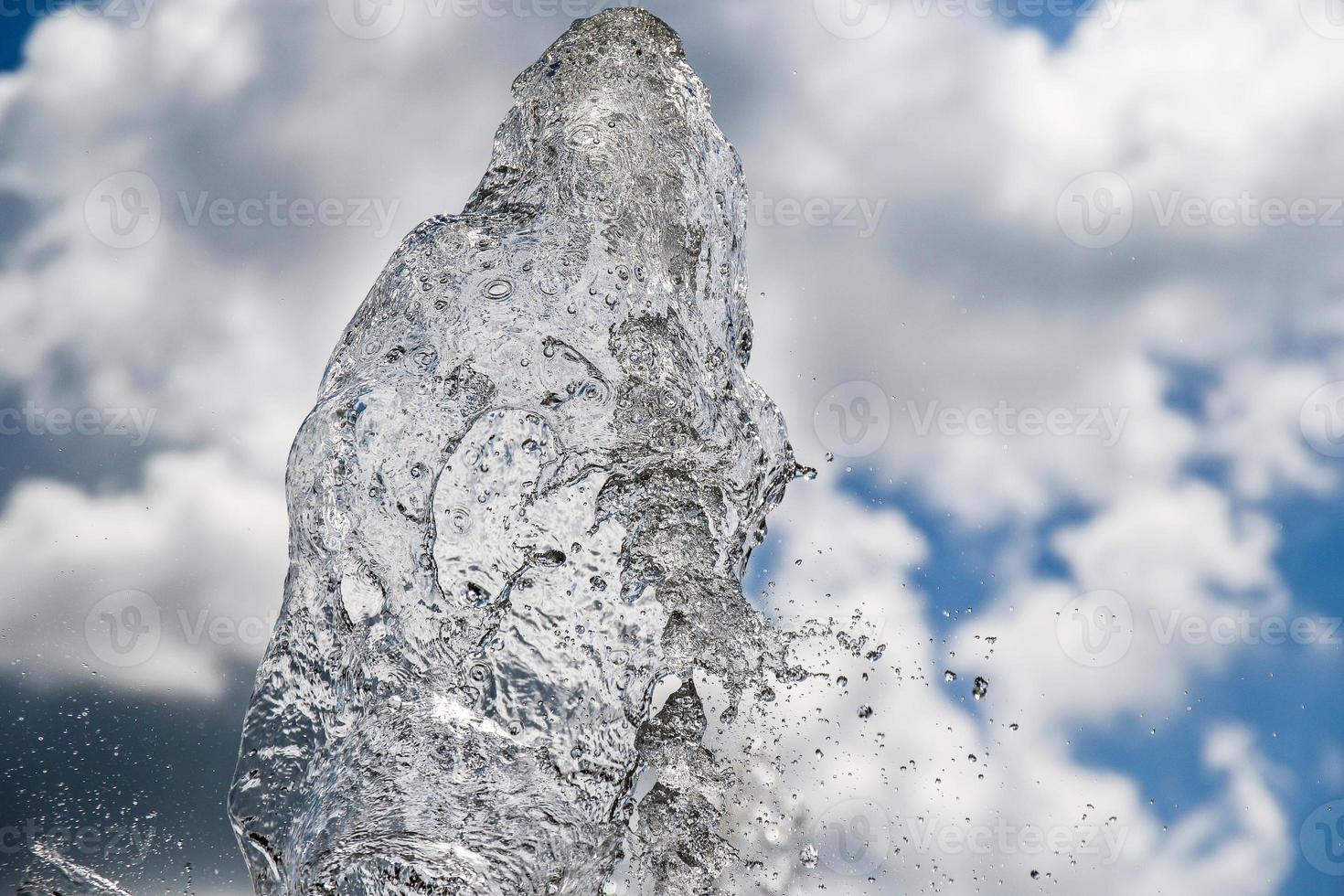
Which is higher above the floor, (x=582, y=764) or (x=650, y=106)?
(x=650, y=106)

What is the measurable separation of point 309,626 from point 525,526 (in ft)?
3.65

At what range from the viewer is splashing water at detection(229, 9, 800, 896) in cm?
429

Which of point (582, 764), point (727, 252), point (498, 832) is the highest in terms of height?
point (727, 252)

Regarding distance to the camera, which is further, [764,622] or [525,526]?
[764,622]

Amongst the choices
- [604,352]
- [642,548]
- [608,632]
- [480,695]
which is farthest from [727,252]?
[480,695]

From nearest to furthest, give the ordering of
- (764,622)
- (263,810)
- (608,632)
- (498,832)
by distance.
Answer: (498,832) < (263,810) < (608,632) < (764,622)

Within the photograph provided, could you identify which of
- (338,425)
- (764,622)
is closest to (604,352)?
(338,425)

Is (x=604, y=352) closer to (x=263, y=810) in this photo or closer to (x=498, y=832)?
(x=498, y=832)

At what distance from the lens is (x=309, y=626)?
4625 mm

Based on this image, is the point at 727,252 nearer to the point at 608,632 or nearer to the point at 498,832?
the point at 608,632

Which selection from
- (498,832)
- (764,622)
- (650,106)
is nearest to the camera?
(498,832)

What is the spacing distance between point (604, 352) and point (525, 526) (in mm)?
975

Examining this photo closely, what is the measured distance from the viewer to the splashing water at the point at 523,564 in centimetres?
429

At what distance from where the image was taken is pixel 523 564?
4793 millimetres
